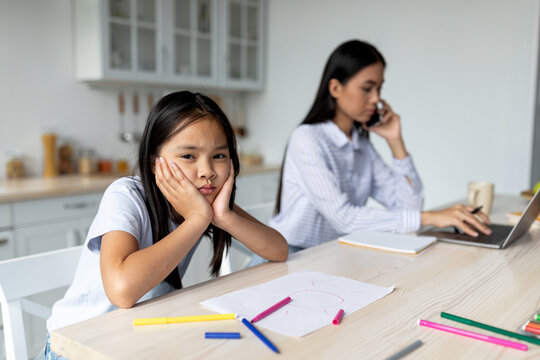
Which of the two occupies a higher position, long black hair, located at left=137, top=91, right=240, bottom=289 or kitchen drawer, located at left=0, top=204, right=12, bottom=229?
long black hair, located at left=137, top=91, right=240, bottom=289

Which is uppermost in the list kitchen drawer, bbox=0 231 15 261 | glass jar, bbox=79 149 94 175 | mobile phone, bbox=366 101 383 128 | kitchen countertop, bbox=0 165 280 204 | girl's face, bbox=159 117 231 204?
mobile phone, bbox=366 101 383 128

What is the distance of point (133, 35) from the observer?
3129mm

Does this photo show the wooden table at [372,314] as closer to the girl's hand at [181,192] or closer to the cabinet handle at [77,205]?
the girl's hand at [181,192]

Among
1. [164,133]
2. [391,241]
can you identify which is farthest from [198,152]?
[391,241]

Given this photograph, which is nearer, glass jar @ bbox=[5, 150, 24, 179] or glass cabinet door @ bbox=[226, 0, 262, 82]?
glass jar @ bbox=[5, 150, 24, 179]

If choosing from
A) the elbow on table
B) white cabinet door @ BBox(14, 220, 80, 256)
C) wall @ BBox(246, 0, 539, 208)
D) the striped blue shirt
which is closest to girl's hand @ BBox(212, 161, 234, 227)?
the elbow on table

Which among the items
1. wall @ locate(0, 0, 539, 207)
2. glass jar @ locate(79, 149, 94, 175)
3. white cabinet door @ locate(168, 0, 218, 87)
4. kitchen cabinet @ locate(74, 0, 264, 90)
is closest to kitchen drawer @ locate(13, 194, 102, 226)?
glass jar @ locate(79, 149, 94, 175)

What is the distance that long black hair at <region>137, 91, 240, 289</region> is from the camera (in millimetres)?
1036

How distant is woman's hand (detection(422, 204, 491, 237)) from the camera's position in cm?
133

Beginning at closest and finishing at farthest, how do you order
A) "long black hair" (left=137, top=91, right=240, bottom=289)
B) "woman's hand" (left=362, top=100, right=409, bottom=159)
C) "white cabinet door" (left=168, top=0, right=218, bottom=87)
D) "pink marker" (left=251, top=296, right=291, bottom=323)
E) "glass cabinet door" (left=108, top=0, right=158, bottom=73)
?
1. "pink marker" (left=251, top=296, right=291, bottom=323)
2. "long black hair" (left=137, top=91, right=240, bottom=289)
3. "woman's hand" (left=362, top=100, right=409, bottom=159)
4. "glass cabinet door" (left=108, top=0, right=158, bottom=73)
5. "white cabinet door" (left=168, top=0, right=218, bottom=87)

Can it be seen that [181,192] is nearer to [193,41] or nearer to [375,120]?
[375,120]

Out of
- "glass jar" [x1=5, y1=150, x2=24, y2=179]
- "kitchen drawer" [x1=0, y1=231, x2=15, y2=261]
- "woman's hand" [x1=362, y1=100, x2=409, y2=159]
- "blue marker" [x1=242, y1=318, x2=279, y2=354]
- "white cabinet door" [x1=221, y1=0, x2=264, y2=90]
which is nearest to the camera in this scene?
"blue marker" [x1=242, y1=318, x2=279, y2=354]

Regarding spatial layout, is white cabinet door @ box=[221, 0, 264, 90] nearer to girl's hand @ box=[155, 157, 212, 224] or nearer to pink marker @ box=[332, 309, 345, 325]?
girl's hand @ box=[155, 157, 212, 224]

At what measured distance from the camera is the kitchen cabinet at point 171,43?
9.73 feet
